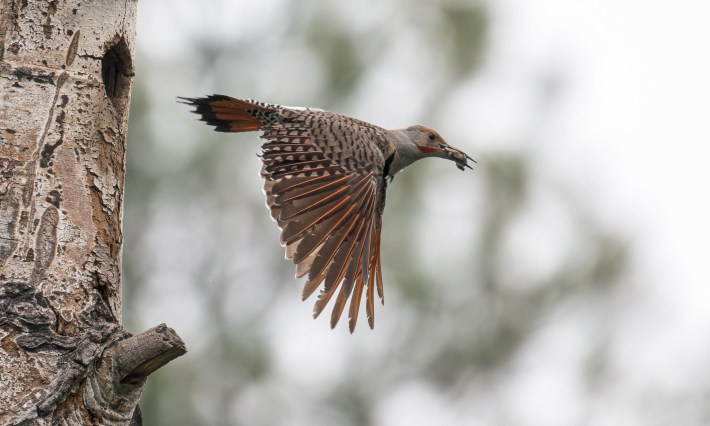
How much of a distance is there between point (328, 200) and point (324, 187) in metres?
0.08

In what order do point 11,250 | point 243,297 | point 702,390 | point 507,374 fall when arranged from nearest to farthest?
1. point 11,250
2. point 702,390
3. point 243,297
4. point 507,374

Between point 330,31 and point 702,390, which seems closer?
point 702,390

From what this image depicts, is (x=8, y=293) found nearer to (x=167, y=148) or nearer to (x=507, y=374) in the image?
(x=167, y=148)

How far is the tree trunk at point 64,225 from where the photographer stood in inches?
138

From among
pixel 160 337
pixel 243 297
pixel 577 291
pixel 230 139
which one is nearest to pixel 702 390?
pixel 577 291

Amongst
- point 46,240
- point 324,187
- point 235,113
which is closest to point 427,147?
point 324,187

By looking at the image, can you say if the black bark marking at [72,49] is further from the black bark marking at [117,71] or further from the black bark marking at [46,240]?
the black bark marking at [46,240]

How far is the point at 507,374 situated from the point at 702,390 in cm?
230

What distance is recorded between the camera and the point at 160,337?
11.2 ft

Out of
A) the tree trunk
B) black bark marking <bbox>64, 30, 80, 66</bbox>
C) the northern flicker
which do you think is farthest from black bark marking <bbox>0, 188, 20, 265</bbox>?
the northern flicker

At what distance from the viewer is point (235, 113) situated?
5.56m

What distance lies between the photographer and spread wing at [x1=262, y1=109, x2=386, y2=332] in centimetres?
498

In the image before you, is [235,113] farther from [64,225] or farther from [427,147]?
[64,225]

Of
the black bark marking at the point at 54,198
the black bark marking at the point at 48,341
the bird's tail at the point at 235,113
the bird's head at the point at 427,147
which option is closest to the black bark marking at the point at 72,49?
the black bark marking at the point at 54,198
